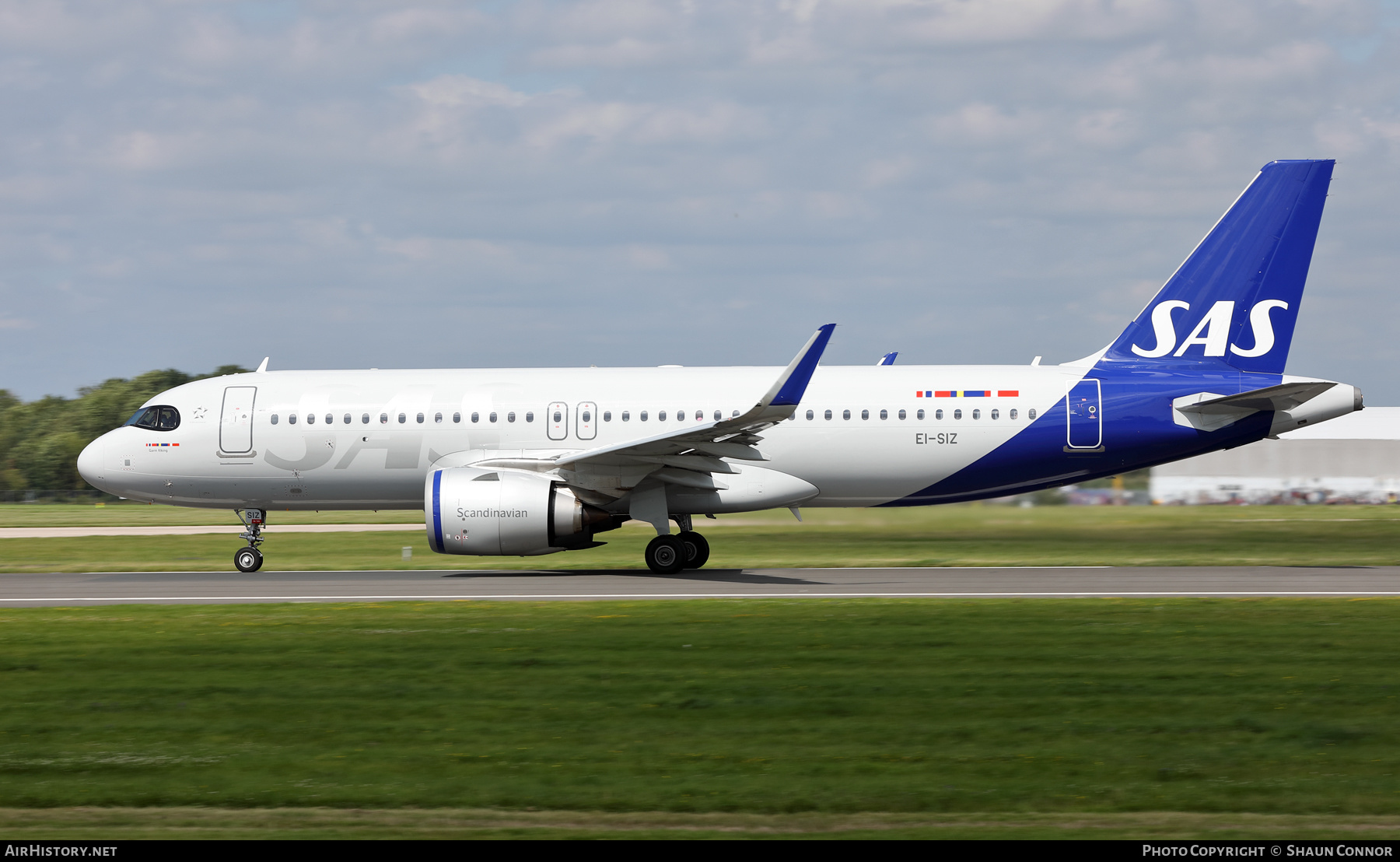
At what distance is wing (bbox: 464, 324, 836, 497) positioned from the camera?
19641mm

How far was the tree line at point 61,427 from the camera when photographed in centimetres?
7206

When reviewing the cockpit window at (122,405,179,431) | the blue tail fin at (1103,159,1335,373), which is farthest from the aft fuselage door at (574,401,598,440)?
the blue tail fin at (1103,159,1335,373)

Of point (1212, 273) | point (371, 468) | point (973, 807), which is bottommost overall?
point (973, 807)

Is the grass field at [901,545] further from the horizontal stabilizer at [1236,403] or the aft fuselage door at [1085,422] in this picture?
the horizontal stabilizer at [1236,403]

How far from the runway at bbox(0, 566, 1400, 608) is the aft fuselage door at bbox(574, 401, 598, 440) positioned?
8.00ft

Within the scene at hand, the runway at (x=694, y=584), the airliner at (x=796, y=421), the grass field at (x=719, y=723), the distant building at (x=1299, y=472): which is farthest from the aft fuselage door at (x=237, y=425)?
the distant building at (x=1299, y=472)

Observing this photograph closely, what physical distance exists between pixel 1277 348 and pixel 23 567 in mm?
24476

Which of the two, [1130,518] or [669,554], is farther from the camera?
[1130,518]

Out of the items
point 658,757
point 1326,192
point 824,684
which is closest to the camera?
point 658,757

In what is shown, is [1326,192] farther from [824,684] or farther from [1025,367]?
[824,684]

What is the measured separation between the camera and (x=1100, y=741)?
8930mm

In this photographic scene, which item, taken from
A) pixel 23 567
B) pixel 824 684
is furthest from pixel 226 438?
pixel 824 684

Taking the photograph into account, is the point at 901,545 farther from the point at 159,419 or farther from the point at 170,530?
the point at 170,530

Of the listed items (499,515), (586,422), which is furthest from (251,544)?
(586,422)
